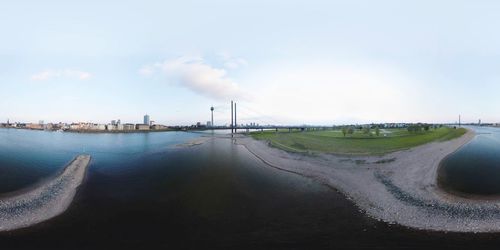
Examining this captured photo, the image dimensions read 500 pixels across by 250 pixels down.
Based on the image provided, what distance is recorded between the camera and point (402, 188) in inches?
940

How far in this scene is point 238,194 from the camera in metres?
25.8

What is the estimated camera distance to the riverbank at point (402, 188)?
17820mm

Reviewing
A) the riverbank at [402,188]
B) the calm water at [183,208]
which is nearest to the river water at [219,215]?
the calm water at [183,208]

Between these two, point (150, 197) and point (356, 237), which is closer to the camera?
point (356, 237)

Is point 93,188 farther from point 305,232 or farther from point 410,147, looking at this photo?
point 410,147

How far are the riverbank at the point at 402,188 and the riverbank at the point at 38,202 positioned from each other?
20532 mm

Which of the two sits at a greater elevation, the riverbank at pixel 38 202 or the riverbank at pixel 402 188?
the riverbank at pixel 402 188

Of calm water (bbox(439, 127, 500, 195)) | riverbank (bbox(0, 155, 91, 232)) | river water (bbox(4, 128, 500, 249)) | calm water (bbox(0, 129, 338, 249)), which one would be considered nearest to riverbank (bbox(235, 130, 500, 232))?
calm water (bbox(439, 127, 500, 195))

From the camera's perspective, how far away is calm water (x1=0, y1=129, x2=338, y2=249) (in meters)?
16.5

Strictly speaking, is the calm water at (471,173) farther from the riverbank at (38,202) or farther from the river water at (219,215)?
the riverbank at (38,202)

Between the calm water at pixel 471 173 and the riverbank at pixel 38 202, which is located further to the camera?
the calm water at pixel 471 173

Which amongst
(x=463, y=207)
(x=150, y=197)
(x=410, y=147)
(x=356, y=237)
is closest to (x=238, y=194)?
(x=150, y=197)

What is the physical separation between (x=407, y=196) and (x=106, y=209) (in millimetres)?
20789

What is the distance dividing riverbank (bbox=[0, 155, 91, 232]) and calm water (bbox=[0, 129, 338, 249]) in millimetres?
971
